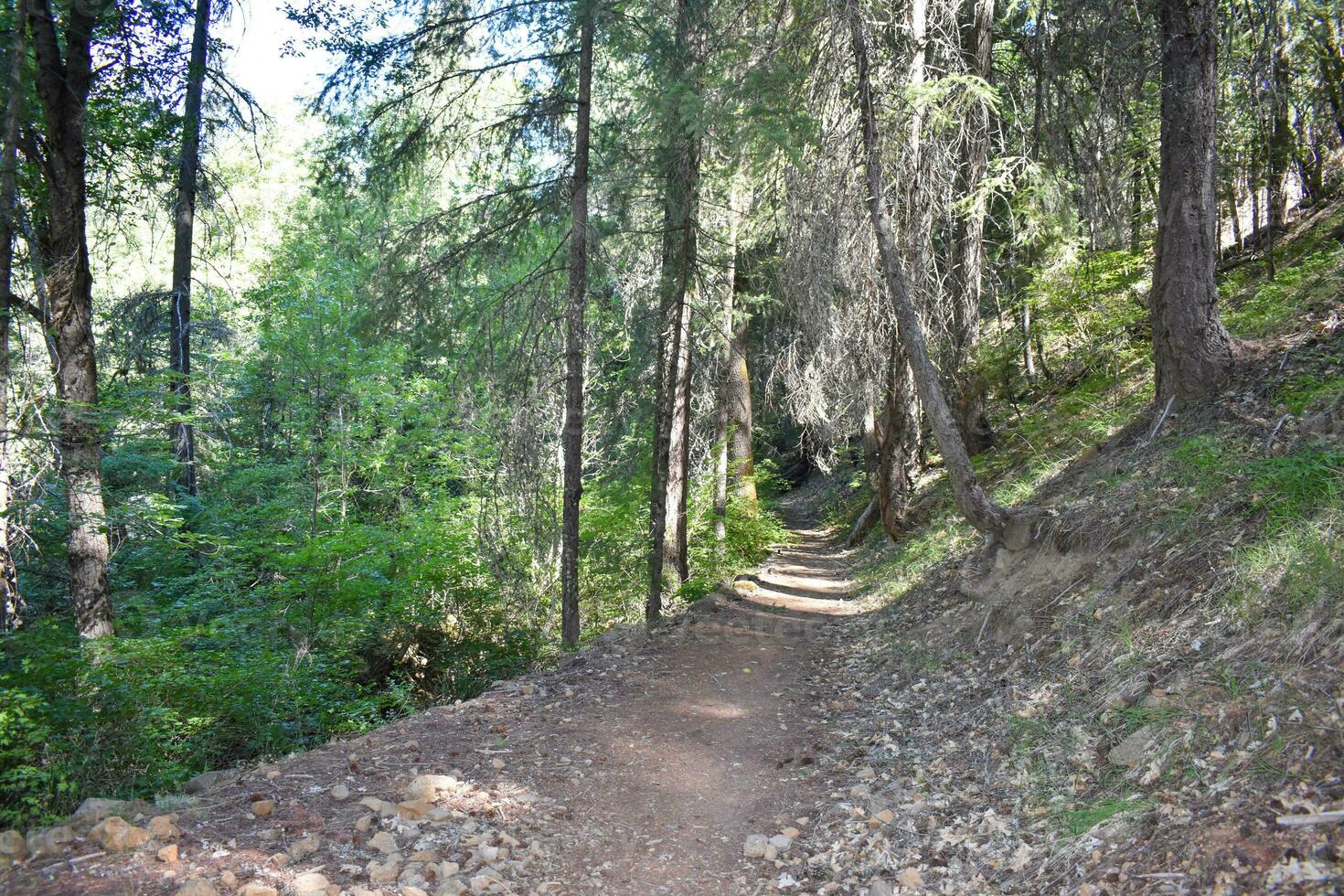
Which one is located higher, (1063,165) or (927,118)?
(1063,165)

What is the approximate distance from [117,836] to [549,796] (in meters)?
2.19

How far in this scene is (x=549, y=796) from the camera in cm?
470

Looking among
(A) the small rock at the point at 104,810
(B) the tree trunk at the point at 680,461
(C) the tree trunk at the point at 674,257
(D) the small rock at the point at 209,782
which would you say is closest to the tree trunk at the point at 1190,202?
(C) the tree trunk at the point at 674,257

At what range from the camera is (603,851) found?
4.19 meters

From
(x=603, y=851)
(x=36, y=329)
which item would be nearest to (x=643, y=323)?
(x=36, y=329)

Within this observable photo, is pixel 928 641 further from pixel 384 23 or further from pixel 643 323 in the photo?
pixel 384 23

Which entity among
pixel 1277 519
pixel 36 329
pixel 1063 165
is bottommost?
pixel 1277 519

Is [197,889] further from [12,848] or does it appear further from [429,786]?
[429,786]

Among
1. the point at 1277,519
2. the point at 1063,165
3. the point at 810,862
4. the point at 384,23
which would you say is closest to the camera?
the point at 810,862

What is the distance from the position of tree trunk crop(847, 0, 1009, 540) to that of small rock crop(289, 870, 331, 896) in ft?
19.7

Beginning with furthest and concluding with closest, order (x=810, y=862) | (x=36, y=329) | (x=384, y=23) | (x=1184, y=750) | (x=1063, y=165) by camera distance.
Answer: (x=1063, y=165) < (x=384, y=23) < (x=36, y=329) < (x=810, y=862) < (x=1184, y=750)

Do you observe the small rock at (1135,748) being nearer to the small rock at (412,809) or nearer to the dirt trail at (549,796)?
the dirt trail at (549,796)

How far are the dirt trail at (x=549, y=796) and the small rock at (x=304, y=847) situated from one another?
2 centimetres

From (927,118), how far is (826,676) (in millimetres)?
6116
